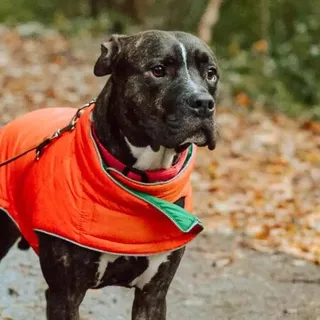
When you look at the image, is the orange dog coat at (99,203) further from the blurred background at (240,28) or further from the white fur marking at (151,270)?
the blurred background at (240,28)

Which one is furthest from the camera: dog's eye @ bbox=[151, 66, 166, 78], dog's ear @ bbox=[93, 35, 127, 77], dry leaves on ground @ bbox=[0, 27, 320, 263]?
dry leaves on ground @ bbox=[0, 27, 320, 263]

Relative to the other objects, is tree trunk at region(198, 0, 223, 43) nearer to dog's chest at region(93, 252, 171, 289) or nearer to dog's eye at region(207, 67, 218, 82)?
dog's eye at region(207, 67, 218, 82)

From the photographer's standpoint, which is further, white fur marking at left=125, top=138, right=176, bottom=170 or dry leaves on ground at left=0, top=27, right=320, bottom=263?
dry leaves on ground at left=0, top=27, right=320, bottom=263

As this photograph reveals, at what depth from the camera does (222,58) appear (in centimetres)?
1423

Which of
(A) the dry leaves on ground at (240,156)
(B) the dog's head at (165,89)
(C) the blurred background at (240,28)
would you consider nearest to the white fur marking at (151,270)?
(B) the dog's head at (165,89)

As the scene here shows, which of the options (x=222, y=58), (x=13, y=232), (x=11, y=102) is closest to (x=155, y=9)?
(x=222, y=58)

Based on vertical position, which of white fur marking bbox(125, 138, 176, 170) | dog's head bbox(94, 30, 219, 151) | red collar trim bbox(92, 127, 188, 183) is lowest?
red collar trim bbox(92, 127, 188, 183)

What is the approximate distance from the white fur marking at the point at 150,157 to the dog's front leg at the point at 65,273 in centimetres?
49

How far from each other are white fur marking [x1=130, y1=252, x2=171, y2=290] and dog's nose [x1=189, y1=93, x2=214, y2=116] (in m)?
0.81

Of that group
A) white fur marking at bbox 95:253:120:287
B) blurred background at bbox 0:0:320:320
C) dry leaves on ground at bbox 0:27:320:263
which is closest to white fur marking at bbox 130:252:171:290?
white fur marking at bbox 95:253:120:287

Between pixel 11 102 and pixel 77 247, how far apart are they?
25.3ft

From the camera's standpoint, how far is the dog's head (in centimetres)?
375

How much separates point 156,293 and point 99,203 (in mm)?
626

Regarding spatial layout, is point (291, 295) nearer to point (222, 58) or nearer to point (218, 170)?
point (218, 170)
